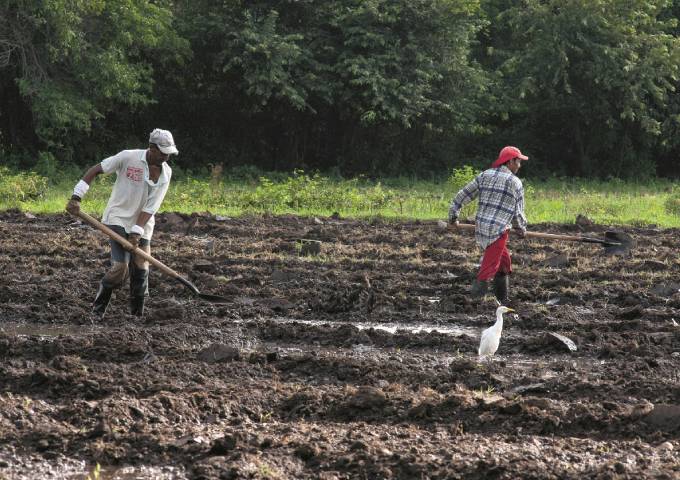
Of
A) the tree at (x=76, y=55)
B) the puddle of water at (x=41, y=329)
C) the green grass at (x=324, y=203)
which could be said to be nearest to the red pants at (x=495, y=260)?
the puddle of water at (x=41, y=329)

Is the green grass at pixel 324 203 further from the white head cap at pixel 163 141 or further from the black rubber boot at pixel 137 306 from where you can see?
the white head cap at pixel 163 141

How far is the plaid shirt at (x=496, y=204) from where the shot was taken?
9.87 meters

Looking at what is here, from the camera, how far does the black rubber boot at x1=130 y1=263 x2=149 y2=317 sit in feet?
29.2

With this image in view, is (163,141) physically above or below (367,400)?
above

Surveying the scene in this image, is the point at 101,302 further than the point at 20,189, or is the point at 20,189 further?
the point at 20,189

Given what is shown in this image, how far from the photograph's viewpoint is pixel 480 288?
10.1m

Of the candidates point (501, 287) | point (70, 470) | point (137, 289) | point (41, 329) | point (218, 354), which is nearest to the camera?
point (70, 470)

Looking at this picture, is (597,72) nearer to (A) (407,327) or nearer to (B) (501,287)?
(B) (501,287)

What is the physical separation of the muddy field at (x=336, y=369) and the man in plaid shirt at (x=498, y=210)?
0.28 meters

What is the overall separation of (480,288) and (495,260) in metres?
0.37

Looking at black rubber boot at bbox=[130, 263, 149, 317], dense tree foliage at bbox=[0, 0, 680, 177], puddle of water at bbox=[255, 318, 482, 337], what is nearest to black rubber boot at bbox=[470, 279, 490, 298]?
puddle of water at bbox=[255, 318, 482, 337]

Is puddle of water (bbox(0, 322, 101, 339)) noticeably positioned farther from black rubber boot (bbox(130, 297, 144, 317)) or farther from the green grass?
the green grass

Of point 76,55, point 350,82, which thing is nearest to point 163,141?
point 76,55

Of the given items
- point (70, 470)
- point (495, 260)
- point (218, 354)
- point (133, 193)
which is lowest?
point (70, 470)
